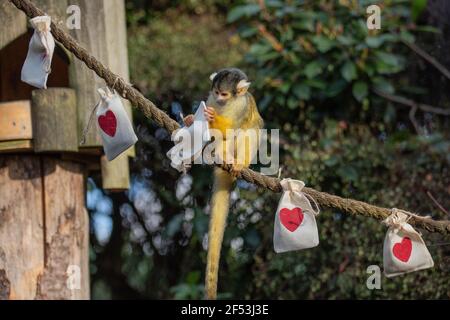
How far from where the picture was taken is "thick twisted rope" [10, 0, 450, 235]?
10.8ft

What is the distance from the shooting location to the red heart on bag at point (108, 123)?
3.37 meters

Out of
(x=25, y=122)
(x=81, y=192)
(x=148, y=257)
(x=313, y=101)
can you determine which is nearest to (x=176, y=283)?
(x=148, y=257)

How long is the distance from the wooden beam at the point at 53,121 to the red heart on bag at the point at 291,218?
1556 mm

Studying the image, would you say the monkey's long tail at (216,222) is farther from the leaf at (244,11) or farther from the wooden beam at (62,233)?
the leaf at (244,11)

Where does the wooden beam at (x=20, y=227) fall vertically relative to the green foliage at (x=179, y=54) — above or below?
below

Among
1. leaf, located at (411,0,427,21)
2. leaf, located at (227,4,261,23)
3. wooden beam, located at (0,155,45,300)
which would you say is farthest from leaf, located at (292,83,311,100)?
wooden beam, located at (0,155,45,300)

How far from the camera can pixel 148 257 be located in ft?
23.1

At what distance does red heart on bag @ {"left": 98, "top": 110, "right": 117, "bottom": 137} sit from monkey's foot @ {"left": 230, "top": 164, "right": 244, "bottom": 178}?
1.83ft

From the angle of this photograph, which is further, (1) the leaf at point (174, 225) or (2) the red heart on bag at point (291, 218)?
(1) the leaf at point (174, 225)

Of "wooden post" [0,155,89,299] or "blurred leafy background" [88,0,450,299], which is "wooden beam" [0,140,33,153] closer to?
"wooden post" [0,155,89,299]

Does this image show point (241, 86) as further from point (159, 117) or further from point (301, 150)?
point (301, 150)

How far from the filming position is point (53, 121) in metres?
4.50

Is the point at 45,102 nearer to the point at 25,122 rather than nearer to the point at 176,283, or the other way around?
the point at 25,122

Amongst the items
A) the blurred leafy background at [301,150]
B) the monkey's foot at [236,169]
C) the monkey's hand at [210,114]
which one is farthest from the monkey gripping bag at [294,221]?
the blurred leafy background at [301,150]
